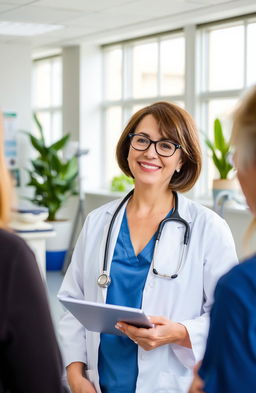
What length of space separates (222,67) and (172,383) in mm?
5253

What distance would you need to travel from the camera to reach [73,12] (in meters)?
6.09

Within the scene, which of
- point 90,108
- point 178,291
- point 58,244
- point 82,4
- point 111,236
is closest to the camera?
point 178,291

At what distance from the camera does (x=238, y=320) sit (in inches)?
37.6

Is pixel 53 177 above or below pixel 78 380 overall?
above

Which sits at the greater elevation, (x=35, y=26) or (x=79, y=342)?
(x=35, y=26)

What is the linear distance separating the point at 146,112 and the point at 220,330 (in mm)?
1087

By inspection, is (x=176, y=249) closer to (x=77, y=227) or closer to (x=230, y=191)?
(x=230, y=191)

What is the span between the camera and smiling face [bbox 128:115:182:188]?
6.36ft

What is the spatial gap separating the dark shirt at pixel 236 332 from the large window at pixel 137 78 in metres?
6.13

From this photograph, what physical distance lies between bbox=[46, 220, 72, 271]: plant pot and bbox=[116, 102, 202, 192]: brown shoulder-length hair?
548 centimetres

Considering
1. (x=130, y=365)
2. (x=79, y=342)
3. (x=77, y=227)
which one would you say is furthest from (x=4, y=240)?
(x=77, y=227)

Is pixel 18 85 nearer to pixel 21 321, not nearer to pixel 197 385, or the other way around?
pixel 21 321

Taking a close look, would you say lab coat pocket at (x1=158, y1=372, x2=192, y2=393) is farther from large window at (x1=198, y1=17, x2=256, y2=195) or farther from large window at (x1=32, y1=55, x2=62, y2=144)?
large window at (x1=32, y1=55, x2=62, y2=144)

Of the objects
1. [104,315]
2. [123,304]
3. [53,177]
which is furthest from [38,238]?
[53,177]
